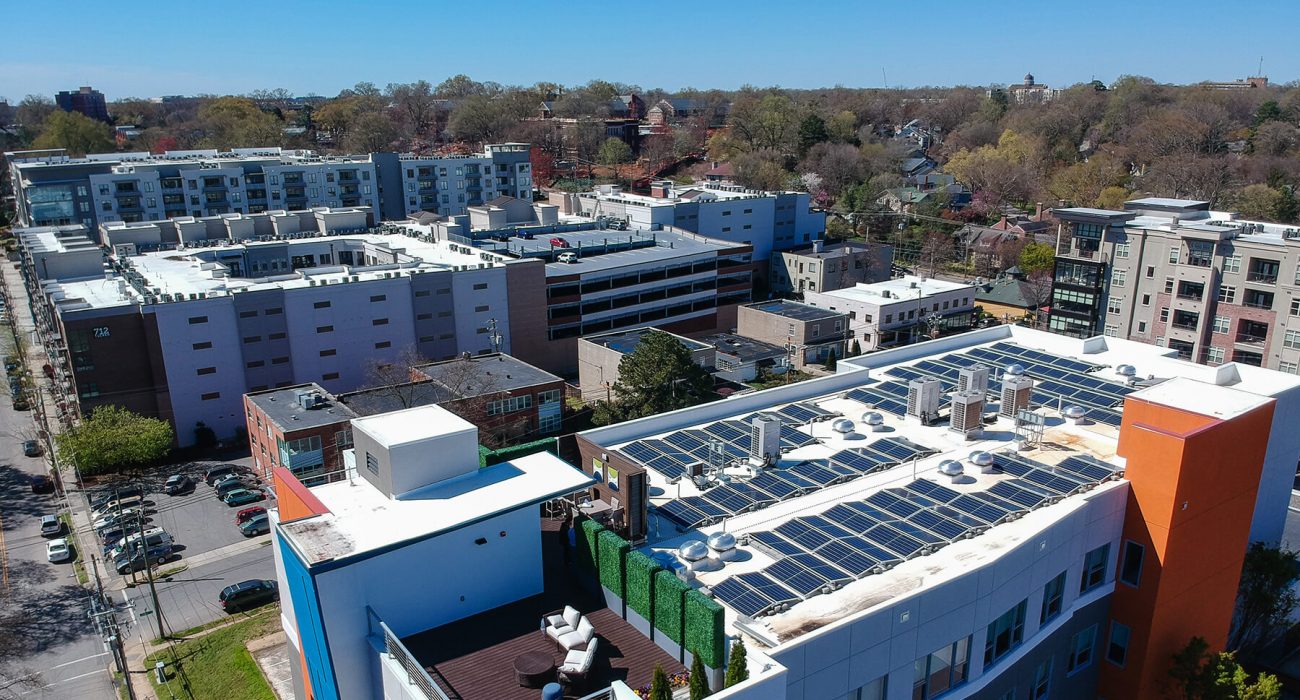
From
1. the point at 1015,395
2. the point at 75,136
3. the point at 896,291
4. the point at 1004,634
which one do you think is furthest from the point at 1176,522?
→ the point at 75,136

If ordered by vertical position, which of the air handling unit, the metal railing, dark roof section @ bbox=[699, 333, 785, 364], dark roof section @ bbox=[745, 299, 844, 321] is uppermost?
the air handling unit

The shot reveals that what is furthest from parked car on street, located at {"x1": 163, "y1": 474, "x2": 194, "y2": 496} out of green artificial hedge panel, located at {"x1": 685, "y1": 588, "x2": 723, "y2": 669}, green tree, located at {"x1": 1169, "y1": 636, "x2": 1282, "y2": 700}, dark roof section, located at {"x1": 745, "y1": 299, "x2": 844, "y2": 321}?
green tree, located at {"x1": 1169, "y1": 636, "x2": 1282, "y2": 700}

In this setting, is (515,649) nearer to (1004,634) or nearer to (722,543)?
(722,543)

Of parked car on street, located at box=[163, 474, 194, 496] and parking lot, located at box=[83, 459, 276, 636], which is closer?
parking lot, located at box=[83, 459, 276, 636]

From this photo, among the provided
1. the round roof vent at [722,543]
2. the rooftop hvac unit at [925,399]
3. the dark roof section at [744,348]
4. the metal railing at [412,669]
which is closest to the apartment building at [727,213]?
the dark roof section at [744,348]

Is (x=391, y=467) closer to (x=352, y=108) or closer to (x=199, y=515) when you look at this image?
(x=199, y=515)

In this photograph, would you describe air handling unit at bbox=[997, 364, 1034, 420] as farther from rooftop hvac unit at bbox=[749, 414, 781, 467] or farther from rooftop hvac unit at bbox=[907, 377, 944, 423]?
rooftop hvac unit at bbox=[749, 414, 781, 467]

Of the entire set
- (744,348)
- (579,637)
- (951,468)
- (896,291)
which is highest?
(951,468)
